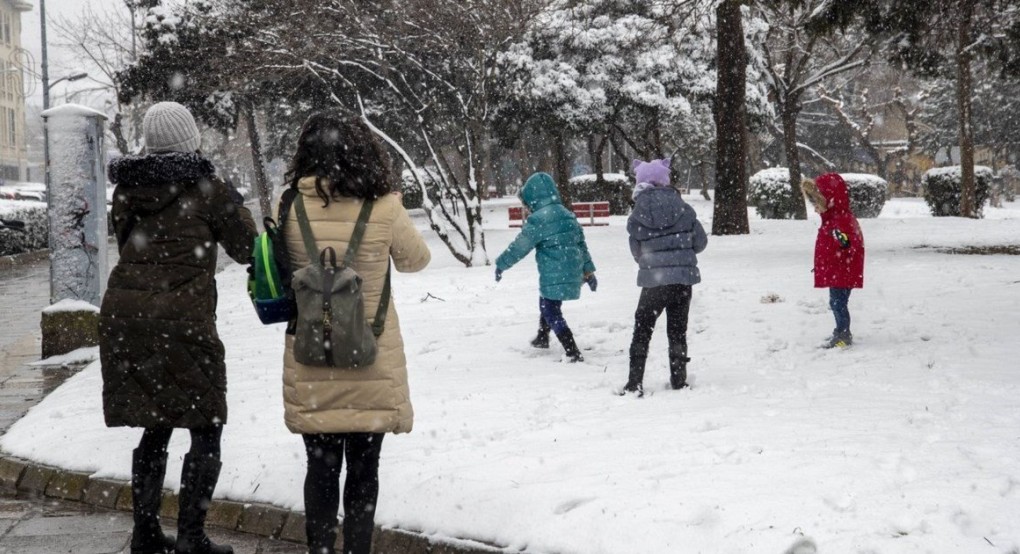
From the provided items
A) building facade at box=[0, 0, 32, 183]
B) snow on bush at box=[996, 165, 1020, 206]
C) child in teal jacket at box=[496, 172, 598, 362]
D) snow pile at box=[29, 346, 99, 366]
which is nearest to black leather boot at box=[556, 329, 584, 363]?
child in teal jacket at box=[496, 172, 598, 362]

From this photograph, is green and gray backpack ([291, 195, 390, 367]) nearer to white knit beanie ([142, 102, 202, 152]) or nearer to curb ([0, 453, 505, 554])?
white knit beanie ([142, 102, 202, 152])

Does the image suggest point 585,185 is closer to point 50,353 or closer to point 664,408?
point 50,353

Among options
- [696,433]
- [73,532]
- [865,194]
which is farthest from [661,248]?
[865,194]

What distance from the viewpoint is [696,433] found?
542 cm

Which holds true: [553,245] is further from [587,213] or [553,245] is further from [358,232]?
[587,213]

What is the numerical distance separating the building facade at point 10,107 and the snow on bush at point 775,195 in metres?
62.5

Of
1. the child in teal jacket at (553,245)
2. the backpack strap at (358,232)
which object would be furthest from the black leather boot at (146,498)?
the child in teal jacket at (553,245)

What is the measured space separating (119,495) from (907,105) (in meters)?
53.4

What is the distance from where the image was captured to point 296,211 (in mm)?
A: 3494

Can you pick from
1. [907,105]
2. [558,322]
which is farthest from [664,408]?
[907,105]

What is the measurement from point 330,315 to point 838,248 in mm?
5489

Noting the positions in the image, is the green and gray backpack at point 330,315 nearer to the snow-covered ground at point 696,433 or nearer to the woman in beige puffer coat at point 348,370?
the woman in beige puffer coat at point 348,370

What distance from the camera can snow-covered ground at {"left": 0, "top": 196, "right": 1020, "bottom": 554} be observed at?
13.4ft

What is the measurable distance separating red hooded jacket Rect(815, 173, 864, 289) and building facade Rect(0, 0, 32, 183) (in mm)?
76378
